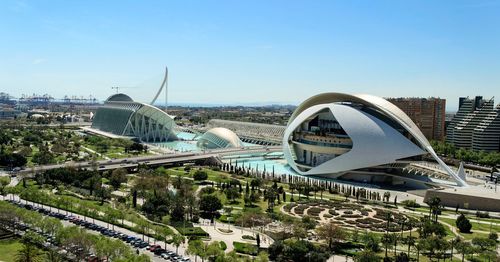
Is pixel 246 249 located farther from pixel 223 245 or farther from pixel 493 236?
pixel 493 236

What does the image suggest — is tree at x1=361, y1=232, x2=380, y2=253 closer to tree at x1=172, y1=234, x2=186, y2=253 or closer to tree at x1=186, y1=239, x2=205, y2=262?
tree at x1=186, y1=239, x2=205, y2=262

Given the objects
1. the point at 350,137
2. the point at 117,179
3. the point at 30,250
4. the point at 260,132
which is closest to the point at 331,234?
the point at 30,250

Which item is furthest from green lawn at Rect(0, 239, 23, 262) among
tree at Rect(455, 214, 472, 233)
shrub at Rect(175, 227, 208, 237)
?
tree at Rect(455, 214, 472, 233)

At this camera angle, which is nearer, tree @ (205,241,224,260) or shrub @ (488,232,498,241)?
tree @ (205,241,224,260)

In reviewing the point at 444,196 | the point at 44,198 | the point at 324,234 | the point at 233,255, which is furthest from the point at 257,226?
the point at 444,196

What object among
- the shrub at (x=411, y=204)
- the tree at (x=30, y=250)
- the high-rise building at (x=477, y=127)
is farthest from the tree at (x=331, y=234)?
the high-rise building at (x=477, y=127)

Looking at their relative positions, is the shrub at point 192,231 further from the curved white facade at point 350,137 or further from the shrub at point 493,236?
the curved white facade at point 350,137
